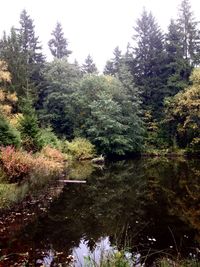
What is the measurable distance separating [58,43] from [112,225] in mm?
42372

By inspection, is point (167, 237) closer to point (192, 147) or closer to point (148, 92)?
point (192, 147)

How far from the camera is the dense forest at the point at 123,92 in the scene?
Result: 3142 centimetres

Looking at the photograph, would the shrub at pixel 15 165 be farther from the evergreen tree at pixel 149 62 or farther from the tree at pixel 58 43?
the tree at pixel 58 43

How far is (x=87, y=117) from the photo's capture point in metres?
34.2

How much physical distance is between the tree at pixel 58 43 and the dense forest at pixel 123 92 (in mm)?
5754

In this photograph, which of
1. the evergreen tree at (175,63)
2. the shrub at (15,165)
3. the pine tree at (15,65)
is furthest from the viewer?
the evergreen tree at (175,63)

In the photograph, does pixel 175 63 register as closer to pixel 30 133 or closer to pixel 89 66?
pixel 89 66

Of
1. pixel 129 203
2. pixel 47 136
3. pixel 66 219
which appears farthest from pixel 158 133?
pixel 66 219

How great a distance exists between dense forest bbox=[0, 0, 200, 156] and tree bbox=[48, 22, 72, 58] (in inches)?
227

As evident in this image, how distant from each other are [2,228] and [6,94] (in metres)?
21.4

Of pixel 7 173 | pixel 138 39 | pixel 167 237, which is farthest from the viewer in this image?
pixel 138 39

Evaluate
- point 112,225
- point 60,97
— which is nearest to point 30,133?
point 112,225

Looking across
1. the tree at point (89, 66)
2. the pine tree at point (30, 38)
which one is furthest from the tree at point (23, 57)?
the tree at point (89, 66)

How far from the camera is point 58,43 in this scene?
162 feet
